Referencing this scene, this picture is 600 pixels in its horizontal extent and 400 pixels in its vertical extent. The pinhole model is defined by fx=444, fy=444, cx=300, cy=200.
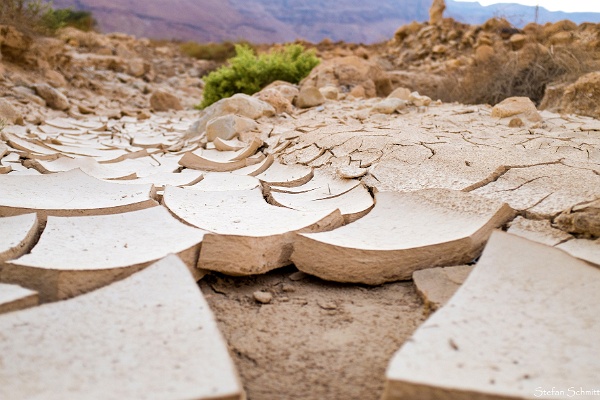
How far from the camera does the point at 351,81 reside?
18.7 ft

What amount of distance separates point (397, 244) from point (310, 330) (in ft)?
1.10

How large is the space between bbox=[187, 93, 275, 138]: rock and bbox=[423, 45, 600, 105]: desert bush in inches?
107

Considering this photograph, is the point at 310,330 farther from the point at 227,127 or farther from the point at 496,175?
the point at 227,127

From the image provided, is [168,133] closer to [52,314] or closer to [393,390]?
[52,314]

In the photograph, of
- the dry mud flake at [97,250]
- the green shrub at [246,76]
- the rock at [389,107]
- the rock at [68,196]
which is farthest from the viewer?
the green shrub at [246,76]

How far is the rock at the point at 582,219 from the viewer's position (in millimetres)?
1064

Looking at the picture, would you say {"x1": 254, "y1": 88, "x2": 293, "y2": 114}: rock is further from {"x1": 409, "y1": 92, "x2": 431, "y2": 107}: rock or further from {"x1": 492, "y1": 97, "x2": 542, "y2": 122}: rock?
{"x1": 492, "y1": 97, "x2": 542, "y2": 122}: rock

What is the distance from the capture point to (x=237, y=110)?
3447 mm

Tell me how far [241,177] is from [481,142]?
1.18m

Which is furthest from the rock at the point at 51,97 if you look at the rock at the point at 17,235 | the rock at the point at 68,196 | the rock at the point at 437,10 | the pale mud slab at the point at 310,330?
the rock at the point at 437,10

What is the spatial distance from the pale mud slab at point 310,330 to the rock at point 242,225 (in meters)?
0.06

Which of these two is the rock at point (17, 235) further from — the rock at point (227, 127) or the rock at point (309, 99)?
the rock at point (309, 99)

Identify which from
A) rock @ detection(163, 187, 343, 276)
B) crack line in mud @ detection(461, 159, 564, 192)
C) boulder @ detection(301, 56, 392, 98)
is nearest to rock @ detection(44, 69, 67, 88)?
boulder @ detection(301, 56, 392, 98)

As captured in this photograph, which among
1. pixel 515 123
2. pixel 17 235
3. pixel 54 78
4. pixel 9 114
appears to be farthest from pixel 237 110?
pixel 54 78
